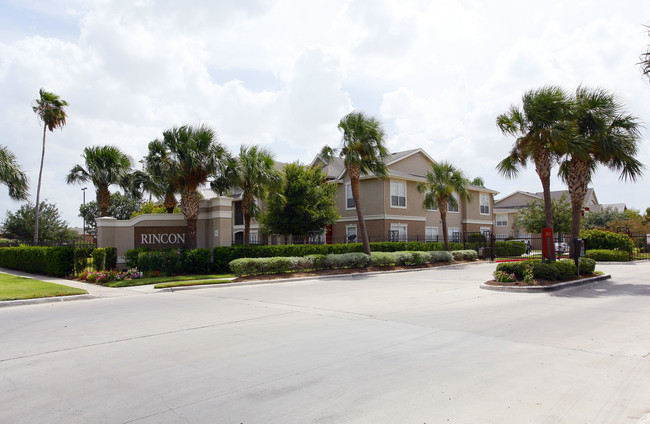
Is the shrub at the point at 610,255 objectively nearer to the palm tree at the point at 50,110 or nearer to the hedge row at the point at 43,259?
the hedge row at the point at 43,259

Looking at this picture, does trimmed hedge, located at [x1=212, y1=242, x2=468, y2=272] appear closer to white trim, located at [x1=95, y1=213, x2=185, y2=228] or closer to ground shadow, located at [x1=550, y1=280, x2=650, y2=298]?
white trim, located at [x1=95, y1=213, x2=185, y2=228]

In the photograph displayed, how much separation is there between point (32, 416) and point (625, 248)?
34.5 m

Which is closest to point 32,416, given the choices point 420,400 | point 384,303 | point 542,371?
point 420,400

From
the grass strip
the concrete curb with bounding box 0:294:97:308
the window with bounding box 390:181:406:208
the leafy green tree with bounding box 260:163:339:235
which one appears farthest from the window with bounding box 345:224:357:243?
the concrete curb with bounding box 0:294:97:308

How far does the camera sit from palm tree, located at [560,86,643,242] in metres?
17.6

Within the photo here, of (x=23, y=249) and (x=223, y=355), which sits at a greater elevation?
(x=23, y=249)

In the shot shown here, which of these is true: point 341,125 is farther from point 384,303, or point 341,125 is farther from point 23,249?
point 23,249

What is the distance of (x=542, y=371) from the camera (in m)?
5.93

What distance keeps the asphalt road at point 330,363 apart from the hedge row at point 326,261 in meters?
7.67

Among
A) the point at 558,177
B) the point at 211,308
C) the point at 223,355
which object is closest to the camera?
the point at 223,355

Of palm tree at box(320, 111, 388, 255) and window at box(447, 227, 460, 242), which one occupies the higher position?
palm tree at box(320, 111, 388, 255)

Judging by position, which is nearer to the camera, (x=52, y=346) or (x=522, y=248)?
(x=52, y=346)

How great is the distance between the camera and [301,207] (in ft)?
98.3

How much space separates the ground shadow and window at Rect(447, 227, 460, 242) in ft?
70.2
